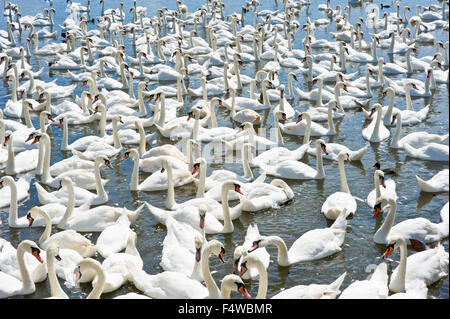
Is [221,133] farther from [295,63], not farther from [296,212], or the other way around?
[295,63]

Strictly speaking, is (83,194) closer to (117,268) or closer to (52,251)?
(117,268)

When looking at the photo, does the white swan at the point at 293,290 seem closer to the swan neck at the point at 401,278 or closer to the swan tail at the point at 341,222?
the swan neck at the point at 401,278

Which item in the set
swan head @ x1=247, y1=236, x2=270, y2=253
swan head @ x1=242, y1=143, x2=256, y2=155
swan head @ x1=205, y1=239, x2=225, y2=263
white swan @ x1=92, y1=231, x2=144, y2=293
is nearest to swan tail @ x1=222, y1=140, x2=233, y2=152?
swan head @ x1=242, y1=143, x2=256, y2=155

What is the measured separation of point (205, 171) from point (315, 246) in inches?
122

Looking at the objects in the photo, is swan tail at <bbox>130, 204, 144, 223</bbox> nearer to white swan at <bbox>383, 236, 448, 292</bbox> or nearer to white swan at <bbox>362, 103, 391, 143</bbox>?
white swan at <bbox>383, 236, 448, 292</bbox>

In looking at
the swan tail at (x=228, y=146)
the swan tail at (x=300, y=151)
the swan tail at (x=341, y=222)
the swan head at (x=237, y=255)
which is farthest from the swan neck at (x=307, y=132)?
the swan head at (x=237, y=255)

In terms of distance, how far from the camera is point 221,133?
54.9 feet

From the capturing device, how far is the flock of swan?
32.6ft

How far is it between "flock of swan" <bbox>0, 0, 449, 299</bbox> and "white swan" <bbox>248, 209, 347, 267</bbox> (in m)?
0.02

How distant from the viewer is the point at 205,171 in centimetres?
1311

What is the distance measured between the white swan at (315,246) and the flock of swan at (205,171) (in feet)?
0.07

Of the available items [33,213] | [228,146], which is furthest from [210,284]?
[228,146]

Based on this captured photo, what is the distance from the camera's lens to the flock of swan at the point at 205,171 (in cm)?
993
